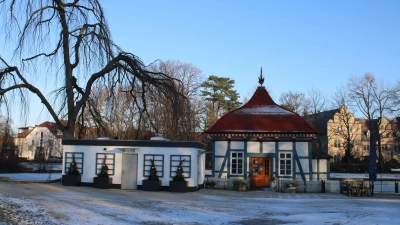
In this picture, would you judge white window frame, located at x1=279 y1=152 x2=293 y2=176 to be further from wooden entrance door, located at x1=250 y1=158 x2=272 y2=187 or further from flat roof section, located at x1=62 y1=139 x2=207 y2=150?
flat roof section, located at x1=62 y1=139 x2=207 y2=150

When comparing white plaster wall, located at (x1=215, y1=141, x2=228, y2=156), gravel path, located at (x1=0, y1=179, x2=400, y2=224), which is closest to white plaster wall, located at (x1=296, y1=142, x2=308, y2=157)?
white plaster wall, located at (x1=215, y1=141, x2=228, y2=156)

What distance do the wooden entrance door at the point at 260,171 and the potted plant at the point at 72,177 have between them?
1023 centimetres

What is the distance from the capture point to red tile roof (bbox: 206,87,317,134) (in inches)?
1040

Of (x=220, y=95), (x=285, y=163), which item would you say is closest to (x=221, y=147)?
(x=285, y=163)

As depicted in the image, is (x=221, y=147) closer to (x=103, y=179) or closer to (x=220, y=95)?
(x=103, y=179)

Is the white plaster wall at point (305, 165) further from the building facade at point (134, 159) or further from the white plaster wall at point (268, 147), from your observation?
the building facade at point (134, 159)

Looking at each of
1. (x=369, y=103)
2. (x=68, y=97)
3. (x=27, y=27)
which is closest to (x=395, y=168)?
(x=369, y=103)

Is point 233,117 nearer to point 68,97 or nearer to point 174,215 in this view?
point 68,97

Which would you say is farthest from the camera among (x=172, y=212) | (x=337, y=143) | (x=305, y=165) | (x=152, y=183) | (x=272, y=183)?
(x=337, y=143)

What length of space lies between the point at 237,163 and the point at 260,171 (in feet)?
4.82

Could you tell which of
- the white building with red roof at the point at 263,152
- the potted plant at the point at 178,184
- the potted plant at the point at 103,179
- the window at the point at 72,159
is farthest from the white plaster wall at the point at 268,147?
the window at the point at 72,159

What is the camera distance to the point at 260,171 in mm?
26297

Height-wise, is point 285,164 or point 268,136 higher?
point 268,136

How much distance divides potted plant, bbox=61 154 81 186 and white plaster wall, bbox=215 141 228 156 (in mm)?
8681
